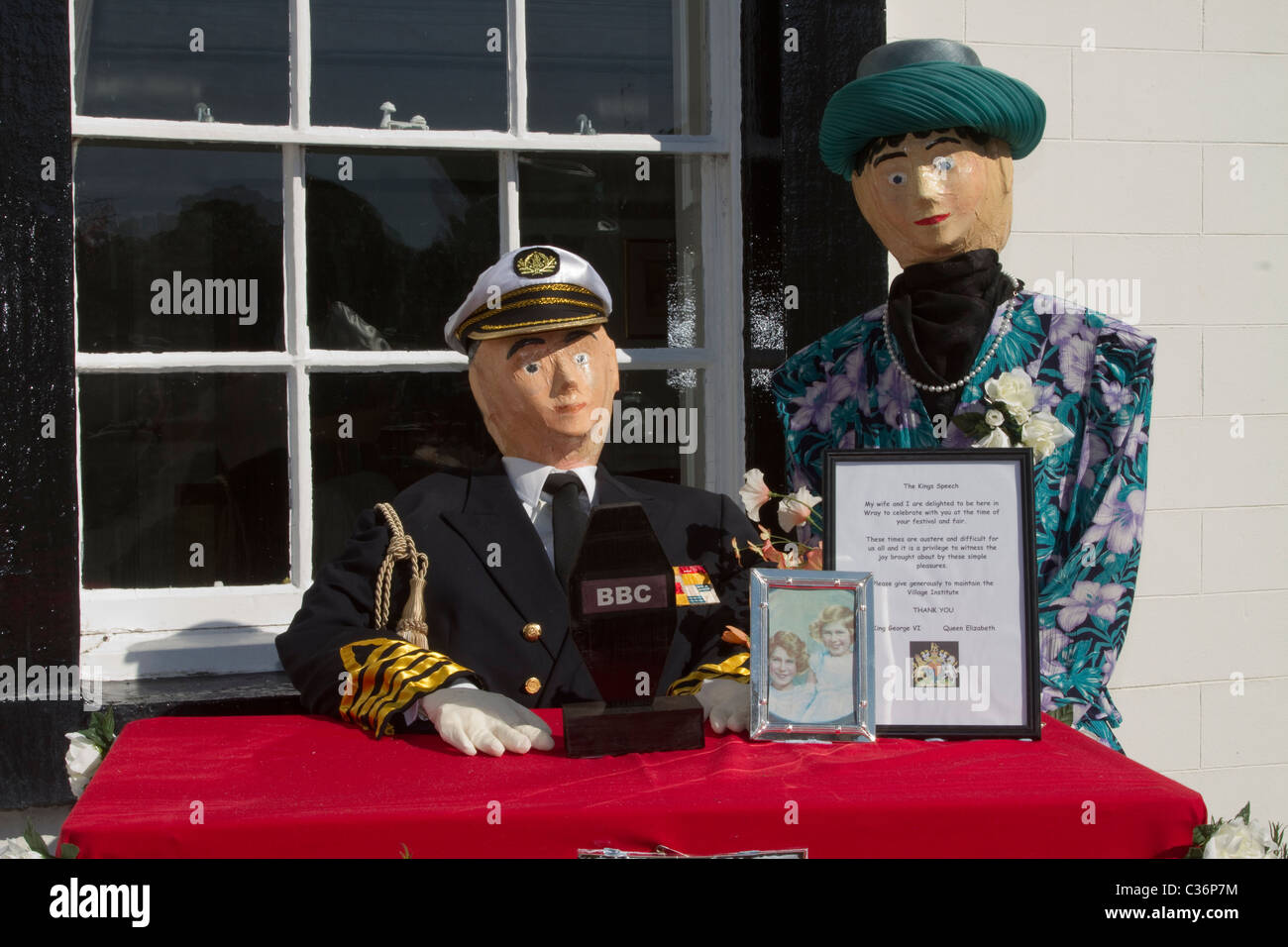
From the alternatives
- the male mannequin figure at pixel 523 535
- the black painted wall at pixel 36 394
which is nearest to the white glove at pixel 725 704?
the male mannequin figure at pixel 523 535

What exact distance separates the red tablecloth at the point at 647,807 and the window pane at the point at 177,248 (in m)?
1.19

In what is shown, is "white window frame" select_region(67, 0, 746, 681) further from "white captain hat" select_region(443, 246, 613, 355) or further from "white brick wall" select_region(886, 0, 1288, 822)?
"white brick wall" select_region(886, 0, 1288, 822)

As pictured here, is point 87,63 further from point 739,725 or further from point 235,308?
point 739,725

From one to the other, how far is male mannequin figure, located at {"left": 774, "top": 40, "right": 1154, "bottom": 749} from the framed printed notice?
1.22ft

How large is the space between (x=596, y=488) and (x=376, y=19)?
1.24 m

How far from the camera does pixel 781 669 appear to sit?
165 centimetres

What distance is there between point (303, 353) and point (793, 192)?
3.59 ft

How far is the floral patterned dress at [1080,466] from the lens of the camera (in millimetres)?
2117

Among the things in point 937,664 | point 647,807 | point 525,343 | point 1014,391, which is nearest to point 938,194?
point 1014,391

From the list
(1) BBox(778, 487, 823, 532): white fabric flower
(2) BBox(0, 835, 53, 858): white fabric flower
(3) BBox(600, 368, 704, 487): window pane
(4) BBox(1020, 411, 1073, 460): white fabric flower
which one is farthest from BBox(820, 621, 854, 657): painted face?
(3) BBox(600, 368, 704, 487): window pane

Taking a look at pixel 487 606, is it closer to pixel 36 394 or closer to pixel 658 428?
pixel 658 428

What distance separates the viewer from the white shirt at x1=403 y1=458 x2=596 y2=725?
2.03 metres

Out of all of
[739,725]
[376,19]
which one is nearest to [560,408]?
[739,725]

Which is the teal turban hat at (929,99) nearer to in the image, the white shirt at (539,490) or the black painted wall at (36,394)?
the white shirt at (539,490)
